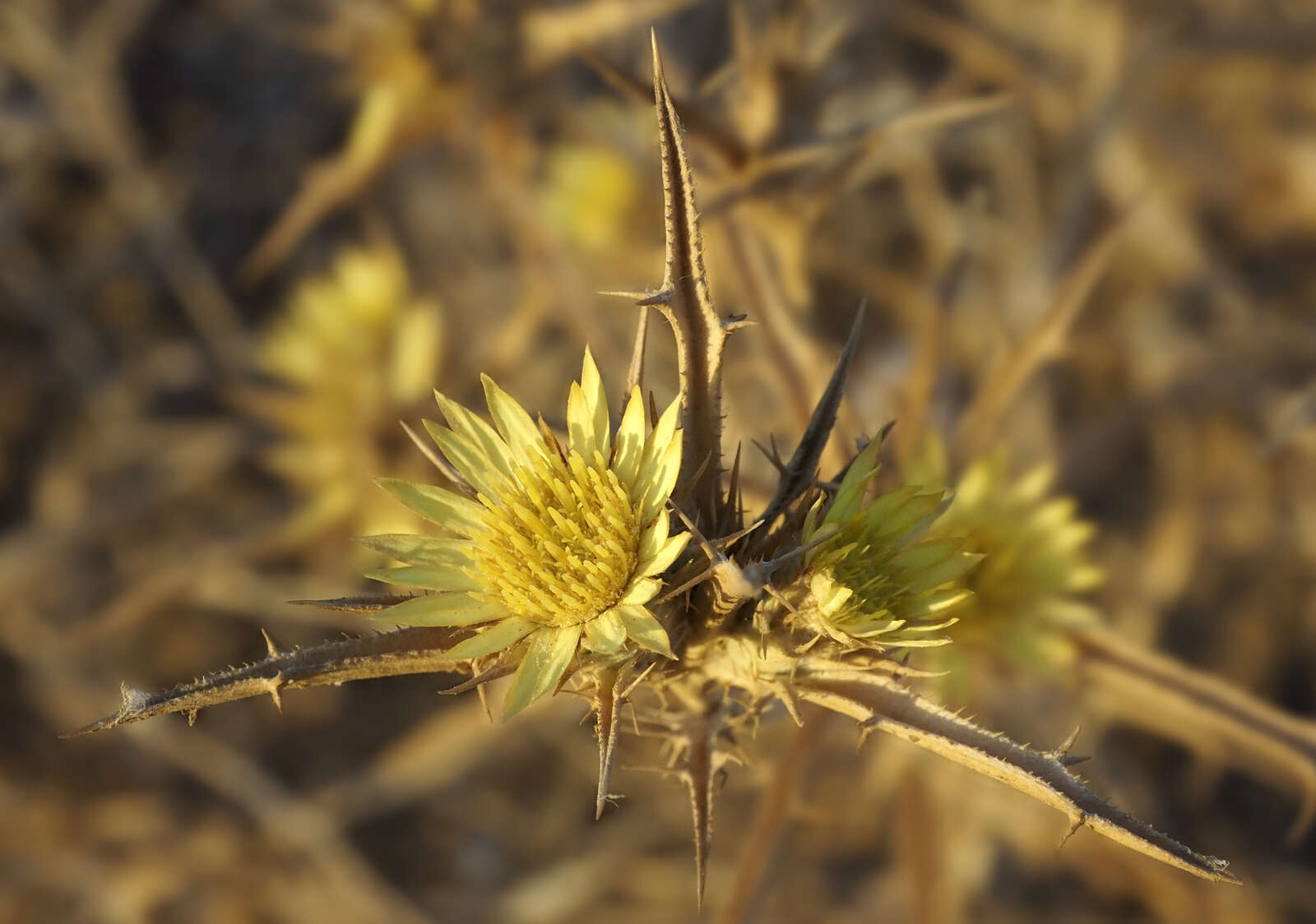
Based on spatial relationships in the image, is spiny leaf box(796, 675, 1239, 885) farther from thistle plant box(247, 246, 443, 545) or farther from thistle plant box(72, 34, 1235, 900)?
thistle plant box(247, 246, 443, 545)

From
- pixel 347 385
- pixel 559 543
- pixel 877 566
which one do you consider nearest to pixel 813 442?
pixel 877 566

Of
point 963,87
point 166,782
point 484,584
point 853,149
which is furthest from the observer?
point 166,782

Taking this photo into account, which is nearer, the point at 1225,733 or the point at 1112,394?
the point at 1225,733

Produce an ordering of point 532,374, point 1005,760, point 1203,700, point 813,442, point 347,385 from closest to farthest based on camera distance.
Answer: point 1005,760 → point 813,442 → point 1203,700 → point 347,385 → point 532,374

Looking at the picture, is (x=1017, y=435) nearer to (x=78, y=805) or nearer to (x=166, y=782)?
(x=166, y=782)

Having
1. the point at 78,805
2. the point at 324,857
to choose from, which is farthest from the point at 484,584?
the point at 78,805

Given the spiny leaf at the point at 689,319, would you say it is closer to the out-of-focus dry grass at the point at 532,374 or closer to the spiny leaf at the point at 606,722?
the spiny leaf at the point at 606,722

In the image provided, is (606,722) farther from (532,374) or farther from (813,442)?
(532,374)
